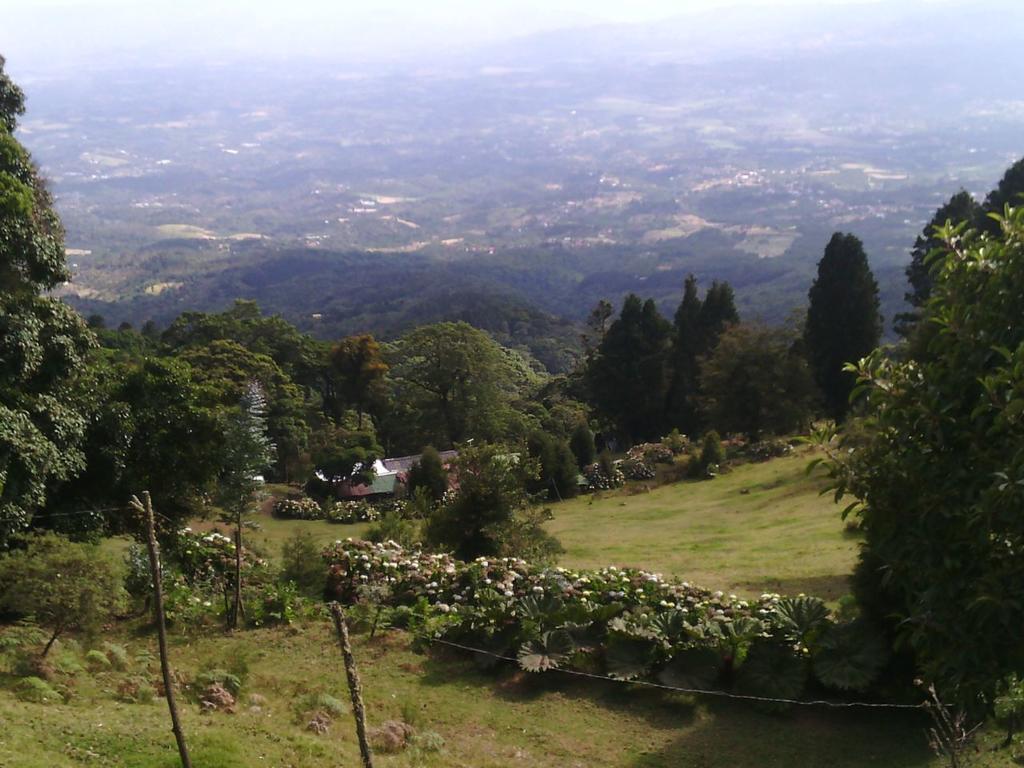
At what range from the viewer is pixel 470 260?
176 meters

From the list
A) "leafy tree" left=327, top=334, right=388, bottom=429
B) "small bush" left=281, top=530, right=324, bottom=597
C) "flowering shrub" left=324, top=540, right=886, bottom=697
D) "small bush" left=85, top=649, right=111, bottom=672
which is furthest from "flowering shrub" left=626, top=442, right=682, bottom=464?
"small bush" left=85, top=649, right=111, bottom=672

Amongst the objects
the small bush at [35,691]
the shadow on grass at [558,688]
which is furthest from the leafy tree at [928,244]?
the small bush at [35,691]

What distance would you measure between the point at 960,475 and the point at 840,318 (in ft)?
89.0

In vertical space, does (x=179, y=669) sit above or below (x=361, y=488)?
above

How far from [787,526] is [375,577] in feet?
30.5

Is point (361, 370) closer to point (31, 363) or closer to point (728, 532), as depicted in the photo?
point (728, 532)

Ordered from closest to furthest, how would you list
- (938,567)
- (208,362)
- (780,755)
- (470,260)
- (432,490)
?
(938,567), (780,755), (432,490), (208,362), (470,260)

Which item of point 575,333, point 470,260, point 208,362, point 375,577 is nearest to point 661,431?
point 208,362

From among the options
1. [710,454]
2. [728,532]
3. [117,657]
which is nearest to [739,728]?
[117,657]

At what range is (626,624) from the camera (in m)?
10.9

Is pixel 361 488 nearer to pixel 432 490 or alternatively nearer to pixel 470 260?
pixel 432 490

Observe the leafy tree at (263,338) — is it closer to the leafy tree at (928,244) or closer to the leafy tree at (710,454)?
the leafy tree at (710,454)

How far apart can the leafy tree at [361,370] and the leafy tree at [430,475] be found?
13127 mm

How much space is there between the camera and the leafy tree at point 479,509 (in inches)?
635
